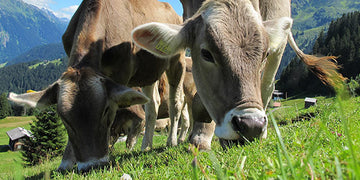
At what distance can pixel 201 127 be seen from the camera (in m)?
4.34

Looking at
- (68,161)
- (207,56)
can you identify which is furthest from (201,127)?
(68,161)

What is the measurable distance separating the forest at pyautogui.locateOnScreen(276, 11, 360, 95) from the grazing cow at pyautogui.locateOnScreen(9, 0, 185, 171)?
241ft

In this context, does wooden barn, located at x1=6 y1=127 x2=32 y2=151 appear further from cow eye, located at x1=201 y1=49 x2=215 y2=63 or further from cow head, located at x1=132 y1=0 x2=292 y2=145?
cow eye, located at x1=201 y1=49 x2=215 y2=63

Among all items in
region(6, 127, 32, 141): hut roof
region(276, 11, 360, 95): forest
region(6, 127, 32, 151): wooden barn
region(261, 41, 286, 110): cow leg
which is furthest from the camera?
region(276, 11, 360, 95): forest

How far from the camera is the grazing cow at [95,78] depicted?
383 centimetres

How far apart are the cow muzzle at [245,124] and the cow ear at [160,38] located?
4.99 ft

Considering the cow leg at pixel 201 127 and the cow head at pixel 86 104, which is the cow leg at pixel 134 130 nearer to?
the cow head at pixel 86 104

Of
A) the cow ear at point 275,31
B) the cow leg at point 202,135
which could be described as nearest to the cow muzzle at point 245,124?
the cow leg at point 202,135

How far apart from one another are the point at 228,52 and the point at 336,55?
3374 inches

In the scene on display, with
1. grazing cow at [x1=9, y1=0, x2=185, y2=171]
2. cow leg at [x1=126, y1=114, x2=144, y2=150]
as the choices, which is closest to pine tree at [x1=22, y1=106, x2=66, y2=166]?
cow leg at [x1=126, y1=114, x2=144, y2=150]

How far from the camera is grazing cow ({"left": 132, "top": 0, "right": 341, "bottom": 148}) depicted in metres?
3.05

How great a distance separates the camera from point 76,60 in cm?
437

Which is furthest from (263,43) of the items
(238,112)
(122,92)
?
(122,92)

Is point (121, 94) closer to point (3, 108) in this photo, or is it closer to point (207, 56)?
point (207, 56)
